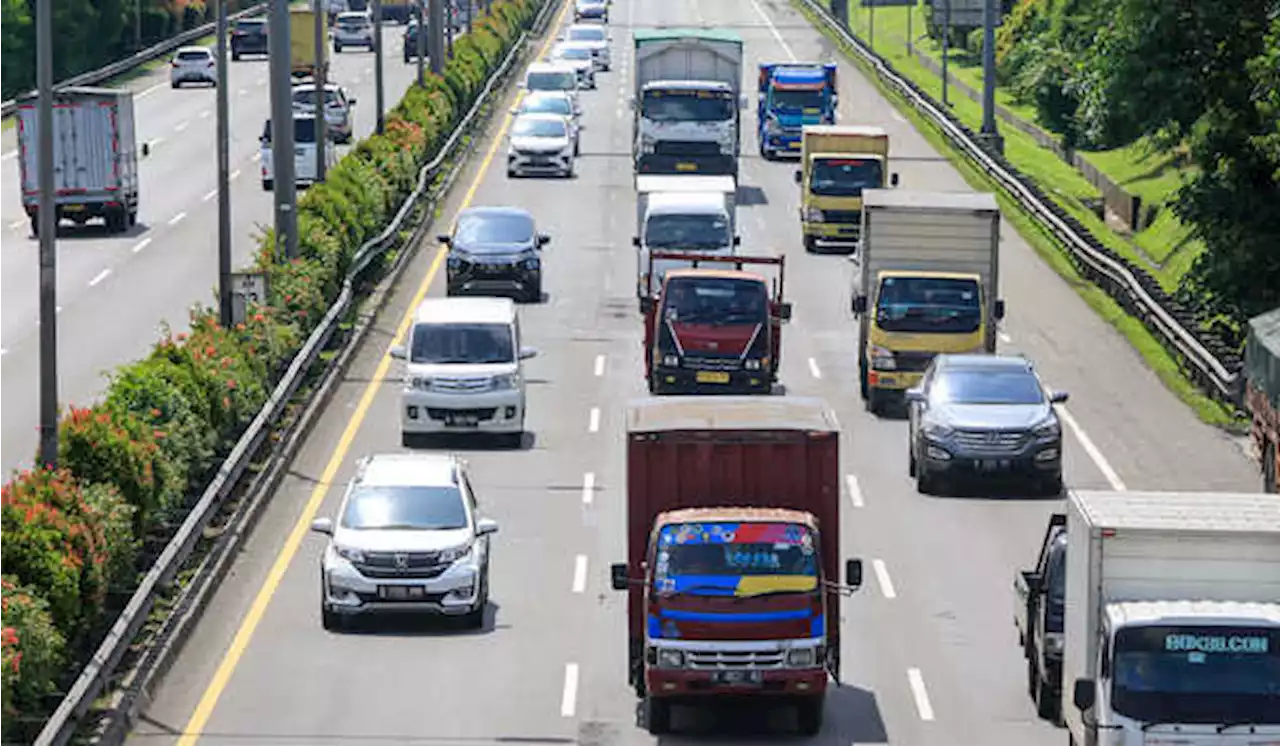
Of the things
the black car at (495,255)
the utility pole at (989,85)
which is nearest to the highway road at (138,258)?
the black car at (495,255)

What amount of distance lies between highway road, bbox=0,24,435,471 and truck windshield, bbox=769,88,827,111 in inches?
569

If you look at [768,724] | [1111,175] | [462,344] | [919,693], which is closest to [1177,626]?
[768,724]

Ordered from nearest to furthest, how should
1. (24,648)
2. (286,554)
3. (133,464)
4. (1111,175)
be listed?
(24,648) < (133,464) < (286,554) < (1111,175)

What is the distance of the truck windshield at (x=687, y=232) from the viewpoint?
58.3 metres

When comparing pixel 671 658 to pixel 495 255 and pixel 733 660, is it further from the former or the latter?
pixel 495 255

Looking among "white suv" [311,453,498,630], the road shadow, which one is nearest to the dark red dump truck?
the road shadow

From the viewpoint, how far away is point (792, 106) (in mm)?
85688

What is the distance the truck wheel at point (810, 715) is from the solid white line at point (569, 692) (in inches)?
99.1

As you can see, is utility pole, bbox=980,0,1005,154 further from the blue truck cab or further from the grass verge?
the blue truck cab

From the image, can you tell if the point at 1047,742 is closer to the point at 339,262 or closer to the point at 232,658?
the point at 232,658

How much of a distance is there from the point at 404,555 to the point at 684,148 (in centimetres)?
4423

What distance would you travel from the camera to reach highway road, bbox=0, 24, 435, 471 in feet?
164

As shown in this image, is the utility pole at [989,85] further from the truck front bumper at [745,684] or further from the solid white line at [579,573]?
the truck front bumper at [745,684]

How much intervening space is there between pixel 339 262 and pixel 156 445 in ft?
71.1
